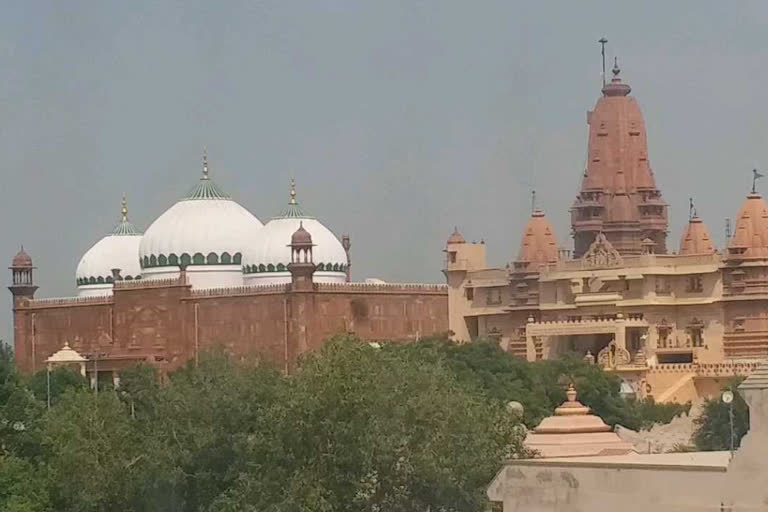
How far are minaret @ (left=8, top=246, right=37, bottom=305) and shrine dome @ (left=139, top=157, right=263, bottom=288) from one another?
16.5ft

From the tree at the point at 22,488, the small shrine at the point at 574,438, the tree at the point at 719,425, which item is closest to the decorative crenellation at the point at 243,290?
the tree at the point at 719,425

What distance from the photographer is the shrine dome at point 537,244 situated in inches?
2520

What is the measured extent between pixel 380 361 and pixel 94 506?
16.6 ft

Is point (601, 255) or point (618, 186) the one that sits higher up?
point (618, 186)

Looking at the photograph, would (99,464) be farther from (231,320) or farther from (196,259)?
(196,259)

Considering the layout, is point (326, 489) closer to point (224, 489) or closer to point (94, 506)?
point (224, 489)

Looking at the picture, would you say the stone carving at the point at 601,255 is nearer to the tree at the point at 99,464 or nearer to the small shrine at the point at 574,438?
the tree at the point at 99,464

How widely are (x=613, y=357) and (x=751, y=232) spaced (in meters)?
5.11

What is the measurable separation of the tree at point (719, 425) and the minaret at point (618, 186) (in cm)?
1869

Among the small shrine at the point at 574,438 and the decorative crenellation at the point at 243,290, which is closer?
the small shrine at the point at 574,438

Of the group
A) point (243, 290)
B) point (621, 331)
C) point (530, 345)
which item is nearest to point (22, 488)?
point (621, 331)

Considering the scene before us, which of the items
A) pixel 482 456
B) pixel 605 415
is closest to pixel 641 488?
pixel 482 456

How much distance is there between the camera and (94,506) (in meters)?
30.3

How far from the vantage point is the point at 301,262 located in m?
61.9
